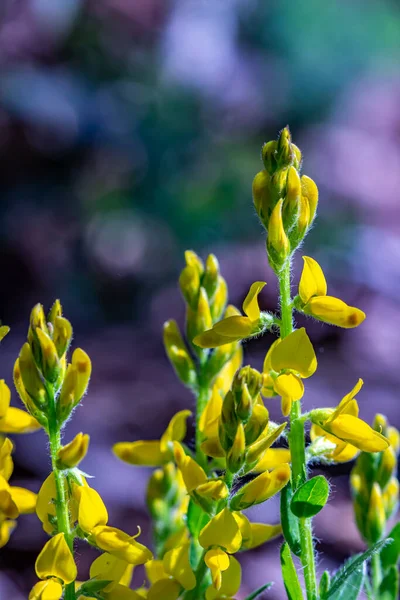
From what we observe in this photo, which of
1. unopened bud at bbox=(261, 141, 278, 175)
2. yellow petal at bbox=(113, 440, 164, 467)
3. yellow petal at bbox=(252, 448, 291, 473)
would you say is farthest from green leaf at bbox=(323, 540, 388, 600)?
unopened bud at bbox=(261, 141, 278, 175)

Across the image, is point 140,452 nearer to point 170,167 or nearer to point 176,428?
point 176,428

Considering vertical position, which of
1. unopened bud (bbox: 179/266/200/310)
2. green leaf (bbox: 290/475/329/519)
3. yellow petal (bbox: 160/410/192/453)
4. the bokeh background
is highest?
the bokeh background

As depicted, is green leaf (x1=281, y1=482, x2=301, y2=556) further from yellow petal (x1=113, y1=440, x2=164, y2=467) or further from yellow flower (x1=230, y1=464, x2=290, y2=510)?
yellow petal (x1=113, y1=440, x2=164, y2=467)

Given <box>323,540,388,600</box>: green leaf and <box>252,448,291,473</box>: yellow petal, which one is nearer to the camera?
<box>323,540,388,600</box>: green leaf

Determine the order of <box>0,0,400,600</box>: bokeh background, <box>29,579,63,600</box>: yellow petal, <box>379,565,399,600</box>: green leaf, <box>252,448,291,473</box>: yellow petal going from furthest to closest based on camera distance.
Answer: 1. <box>0,0,400,600</box>: bokeh background
2. <box>379,565,399,600</box>: green leaf
3. <box>252,448,291,473</box>: yellow petal
4. <box>29,579,63,600</box>: yellow petal

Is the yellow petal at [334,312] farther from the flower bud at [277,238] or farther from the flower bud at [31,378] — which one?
the flower bud at [31,378]

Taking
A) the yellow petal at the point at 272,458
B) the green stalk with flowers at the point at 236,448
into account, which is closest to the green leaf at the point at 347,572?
the green stalk with flowers at the point at 236,448

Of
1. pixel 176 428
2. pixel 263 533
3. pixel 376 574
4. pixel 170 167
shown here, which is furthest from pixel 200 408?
pixel 170 167
